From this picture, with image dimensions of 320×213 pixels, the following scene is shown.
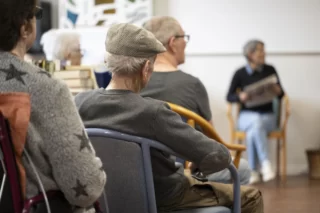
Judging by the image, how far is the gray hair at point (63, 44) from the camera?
3.72 metres

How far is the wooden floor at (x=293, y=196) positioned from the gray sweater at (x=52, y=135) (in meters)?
3.10

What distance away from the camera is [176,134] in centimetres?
200

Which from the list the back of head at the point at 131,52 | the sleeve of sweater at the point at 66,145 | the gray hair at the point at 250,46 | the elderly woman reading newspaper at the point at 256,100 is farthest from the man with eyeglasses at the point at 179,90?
the gray hair at the point at 250,46

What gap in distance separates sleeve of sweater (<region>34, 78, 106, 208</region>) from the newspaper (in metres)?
4.56

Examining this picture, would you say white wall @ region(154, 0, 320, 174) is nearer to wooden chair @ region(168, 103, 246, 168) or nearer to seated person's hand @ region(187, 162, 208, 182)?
wooden chair @ region(168, 103, 246, 168)

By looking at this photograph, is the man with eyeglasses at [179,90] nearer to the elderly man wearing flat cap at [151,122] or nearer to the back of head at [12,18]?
the elderly man wearing flat cap at [151,122]

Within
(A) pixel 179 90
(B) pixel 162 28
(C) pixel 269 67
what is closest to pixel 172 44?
(B) pixel 162 28

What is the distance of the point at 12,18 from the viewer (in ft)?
5.08

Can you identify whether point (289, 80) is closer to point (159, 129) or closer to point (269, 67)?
point (269, 67)

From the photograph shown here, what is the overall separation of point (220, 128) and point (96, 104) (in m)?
4.51

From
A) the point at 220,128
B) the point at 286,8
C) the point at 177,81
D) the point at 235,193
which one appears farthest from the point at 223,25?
the point at 235,193

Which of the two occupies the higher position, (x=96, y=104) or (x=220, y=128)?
(x=96, y=104)

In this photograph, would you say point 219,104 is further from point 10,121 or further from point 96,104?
point 10,121

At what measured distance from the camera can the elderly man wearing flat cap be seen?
79.4 inches
